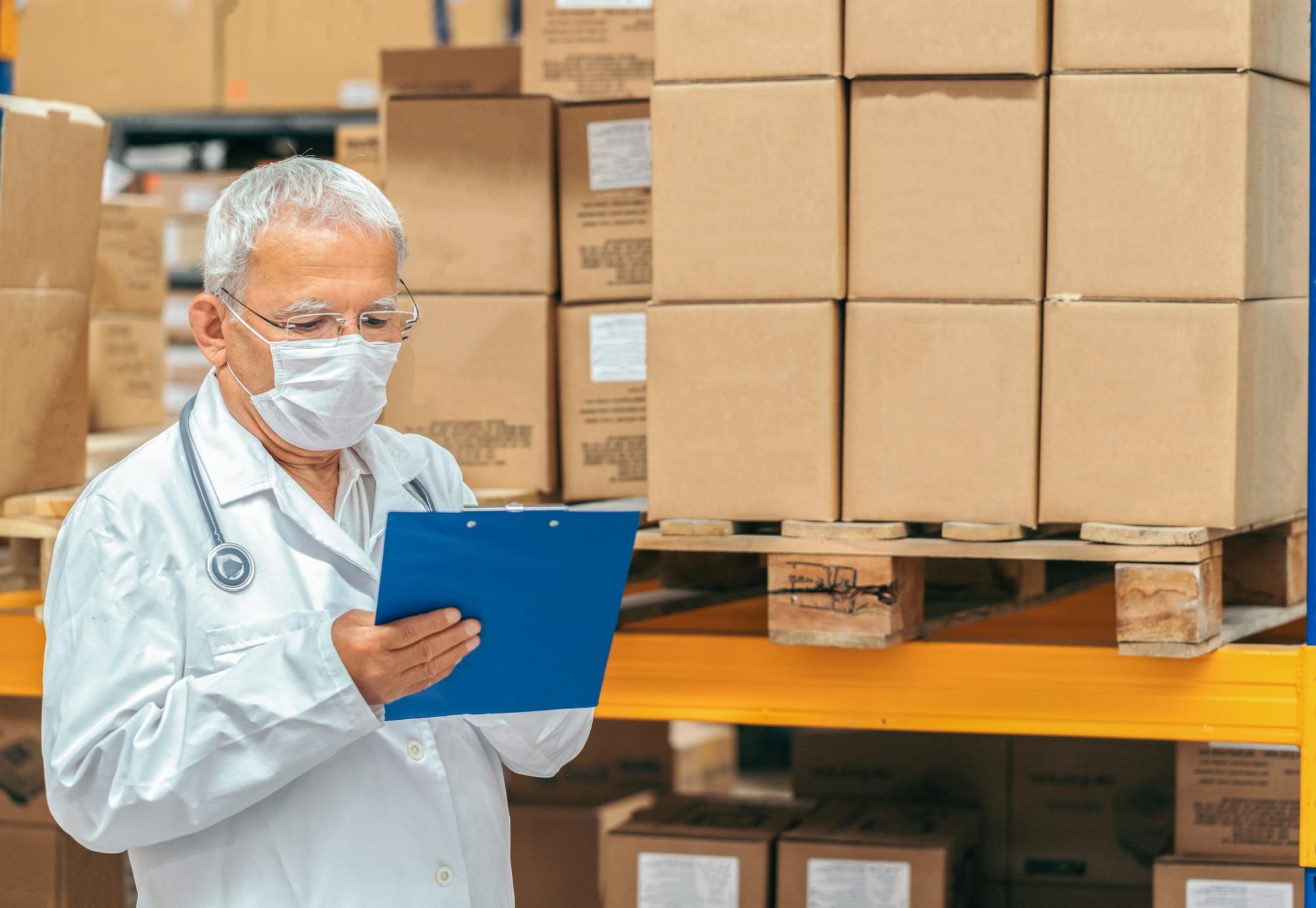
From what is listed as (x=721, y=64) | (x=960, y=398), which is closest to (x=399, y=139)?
(x=721, y=64)

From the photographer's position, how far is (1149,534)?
104 inches

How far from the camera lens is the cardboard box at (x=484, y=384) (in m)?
3.29

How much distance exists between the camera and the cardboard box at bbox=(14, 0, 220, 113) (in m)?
6.76

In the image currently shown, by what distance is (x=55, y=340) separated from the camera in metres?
3.38

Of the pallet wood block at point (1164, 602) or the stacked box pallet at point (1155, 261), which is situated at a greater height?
the stacked box pallet at point (1155, 261)

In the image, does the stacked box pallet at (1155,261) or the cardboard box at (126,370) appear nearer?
the stacked box pallet at (1155,261)

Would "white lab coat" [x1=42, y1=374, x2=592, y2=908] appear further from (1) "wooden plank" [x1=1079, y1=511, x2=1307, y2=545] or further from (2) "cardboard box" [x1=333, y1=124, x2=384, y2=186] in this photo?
(2) "cardboard box" [x1=333, y1=124, x2=384, y2=186]

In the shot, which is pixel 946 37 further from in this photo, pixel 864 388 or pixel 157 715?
pixel 157 715

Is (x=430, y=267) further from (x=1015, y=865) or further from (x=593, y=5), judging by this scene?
(x=1015, y=865)

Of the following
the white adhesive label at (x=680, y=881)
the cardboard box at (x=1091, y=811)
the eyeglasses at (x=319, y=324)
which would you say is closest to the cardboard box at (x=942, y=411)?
the eyeglasses at (x=319, y=324)

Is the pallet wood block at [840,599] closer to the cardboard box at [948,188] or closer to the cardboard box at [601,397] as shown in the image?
the cardboard box at [948,188]

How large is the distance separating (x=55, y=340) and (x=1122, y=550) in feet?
7.25

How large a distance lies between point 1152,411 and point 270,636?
145 centimetres

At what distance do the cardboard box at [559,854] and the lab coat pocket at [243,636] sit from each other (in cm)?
221
